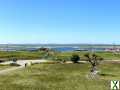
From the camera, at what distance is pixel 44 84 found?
44594 mm

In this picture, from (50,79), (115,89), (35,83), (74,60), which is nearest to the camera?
(115,89)

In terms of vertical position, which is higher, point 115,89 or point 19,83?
point 115,89

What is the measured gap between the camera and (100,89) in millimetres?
40250

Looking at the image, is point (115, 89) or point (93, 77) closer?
point (115, 89)

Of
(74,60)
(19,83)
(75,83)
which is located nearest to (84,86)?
(75,83)

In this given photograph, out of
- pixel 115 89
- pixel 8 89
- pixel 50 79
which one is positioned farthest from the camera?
pixel 50 79

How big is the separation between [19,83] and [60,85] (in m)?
6.15

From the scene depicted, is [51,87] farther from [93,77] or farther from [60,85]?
[93,77]

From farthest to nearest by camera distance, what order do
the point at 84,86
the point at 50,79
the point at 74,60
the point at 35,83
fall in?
the point at 74,60 → the point at 50,79 → the point at 35,83 → the point at 84,86

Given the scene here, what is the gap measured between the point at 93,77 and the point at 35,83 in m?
11.7

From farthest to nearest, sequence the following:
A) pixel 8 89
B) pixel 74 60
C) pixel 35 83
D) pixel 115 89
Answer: pixel 74 60
pixel 35 83
pixel 8 89
pixel 115 89

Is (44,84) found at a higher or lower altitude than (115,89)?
lower

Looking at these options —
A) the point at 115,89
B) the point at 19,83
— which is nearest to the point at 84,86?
the point at 19,83

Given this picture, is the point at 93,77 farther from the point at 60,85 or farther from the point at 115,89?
the point at 115,89
